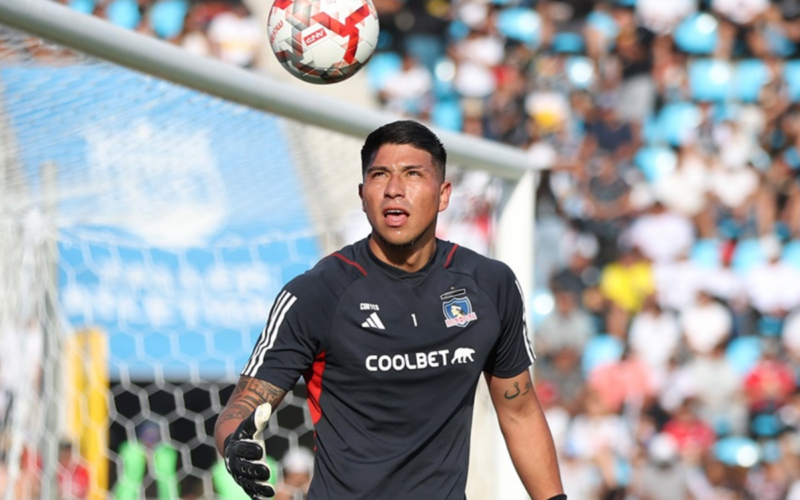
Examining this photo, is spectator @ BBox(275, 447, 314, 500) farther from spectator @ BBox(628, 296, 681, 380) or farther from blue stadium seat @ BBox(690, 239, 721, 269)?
blue stadium seat @ BBox(690, 239, 721, 269)

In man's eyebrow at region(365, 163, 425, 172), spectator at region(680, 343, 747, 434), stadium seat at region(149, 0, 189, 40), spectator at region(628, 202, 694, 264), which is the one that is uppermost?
man's eyebrow at region(365, 163, 425, 172)

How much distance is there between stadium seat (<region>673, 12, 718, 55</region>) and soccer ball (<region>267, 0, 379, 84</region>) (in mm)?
7711

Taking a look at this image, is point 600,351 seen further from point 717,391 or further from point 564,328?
point 717,391

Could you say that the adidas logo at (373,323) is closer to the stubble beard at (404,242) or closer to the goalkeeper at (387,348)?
the goalkeeper at (387,348)

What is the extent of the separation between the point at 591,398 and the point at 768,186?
2.67 metres

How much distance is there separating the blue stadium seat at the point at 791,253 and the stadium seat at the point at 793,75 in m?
1.58

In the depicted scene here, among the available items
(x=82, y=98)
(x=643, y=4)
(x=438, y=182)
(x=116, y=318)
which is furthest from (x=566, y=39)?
(x=438, y=182)

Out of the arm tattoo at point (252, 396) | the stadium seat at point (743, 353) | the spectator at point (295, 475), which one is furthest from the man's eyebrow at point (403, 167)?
the stadium seat at point (743, 353)

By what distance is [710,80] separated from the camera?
10.3 meters

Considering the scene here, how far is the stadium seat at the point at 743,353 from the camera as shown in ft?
29.6

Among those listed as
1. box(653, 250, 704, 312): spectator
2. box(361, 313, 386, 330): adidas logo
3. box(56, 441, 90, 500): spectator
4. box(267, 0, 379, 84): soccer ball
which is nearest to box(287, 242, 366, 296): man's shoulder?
box(361, 313, 386, 330): adidas logo

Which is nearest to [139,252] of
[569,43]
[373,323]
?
[373,323]

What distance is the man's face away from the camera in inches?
119

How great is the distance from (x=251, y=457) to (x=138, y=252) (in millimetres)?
4789
